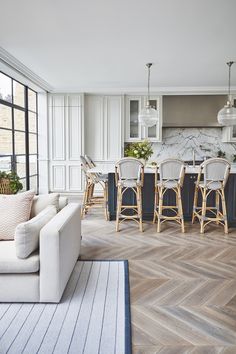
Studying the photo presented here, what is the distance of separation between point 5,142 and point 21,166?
1.03 meters

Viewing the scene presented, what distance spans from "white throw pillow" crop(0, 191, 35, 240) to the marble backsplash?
557 centimetres

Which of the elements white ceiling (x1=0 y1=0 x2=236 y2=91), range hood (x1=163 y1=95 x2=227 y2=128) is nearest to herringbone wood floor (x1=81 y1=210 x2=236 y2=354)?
white ceiling (x1=0 y1=0 x2=236 y2=91)

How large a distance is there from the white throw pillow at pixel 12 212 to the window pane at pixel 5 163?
9.90ft

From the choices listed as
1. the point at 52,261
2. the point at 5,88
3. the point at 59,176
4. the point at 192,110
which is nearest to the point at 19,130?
the point at 5,88

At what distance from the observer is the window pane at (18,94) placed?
622 centimetres

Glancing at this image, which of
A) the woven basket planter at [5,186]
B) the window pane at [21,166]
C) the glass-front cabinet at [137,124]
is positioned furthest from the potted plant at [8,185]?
the glass-front cabinet at [137,124]

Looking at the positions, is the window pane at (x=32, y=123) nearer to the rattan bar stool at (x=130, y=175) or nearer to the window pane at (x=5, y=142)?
the window pane at (x=5, y=142)

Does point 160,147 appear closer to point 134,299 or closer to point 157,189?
point 157,189

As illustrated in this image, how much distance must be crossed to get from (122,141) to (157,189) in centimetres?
301

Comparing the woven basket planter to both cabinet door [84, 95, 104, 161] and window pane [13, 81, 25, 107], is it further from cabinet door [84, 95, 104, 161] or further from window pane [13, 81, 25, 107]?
cabinet door [84, 95, 104, 161]

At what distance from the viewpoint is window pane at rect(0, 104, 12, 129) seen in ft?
18.1

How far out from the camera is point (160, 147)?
800cm

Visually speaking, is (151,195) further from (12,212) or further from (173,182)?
(12,212)

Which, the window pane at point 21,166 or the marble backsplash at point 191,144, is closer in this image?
the window pane at point 21,166
